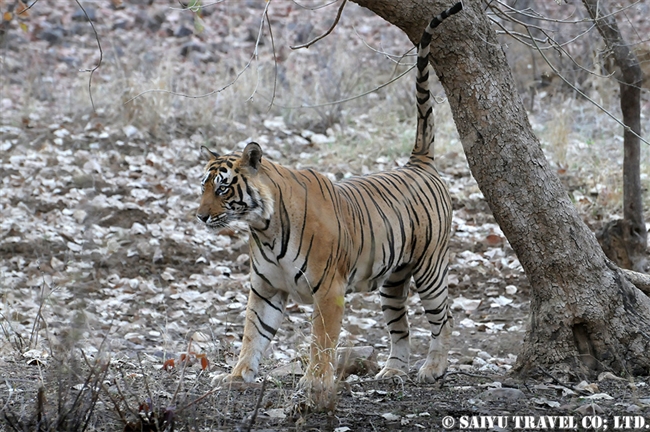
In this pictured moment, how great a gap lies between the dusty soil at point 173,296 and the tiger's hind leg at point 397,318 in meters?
0.22

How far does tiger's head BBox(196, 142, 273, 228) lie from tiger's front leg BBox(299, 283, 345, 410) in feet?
1.70

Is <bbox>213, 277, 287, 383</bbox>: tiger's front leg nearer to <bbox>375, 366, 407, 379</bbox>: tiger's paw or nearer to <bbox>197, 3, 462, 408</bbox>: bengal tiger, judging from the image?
<bbox>197, 3, 462, 408</bbox>: bengal tiger

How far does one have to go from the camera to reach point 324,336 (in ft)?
13.9

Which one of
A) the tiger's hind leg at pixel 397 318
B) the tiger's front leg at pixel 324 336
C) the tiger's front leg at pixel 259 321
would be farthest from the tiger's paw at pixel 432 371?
the tiger's front leg at pixel 259 321

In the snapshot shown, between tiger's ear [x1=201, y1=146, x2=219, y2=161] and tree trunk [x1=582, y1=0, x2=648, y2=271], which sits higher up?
tree trunk [x1=582, y1=0, x2=648, y2=271]

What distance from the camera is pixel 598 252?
14.7 feet

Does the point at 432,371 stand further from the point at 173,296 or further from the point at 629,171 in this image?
the point at 173,296

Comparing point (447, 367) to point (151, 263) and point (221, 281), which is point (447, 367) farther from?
point (151, 263)

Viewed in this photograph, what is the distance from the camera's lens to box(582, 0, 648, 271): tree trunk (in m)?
5.85

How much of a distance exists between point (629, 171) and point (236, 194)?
341 centimetres

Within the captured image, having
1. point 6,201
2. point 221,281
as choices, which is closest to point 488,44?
point 221,281

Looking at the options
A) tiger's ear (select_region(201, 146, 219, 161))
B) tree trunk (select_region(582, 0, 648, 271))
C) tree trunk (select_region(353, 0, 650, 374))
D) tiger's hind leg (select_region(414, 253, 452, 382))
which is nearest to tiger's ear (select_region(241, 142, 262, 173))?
tiger's ear (select_region(201, 146, 219, 161))

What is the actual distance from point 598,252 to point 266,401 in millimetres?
2012

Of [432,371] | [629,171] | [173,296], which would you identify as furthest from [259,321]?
[629,171]
